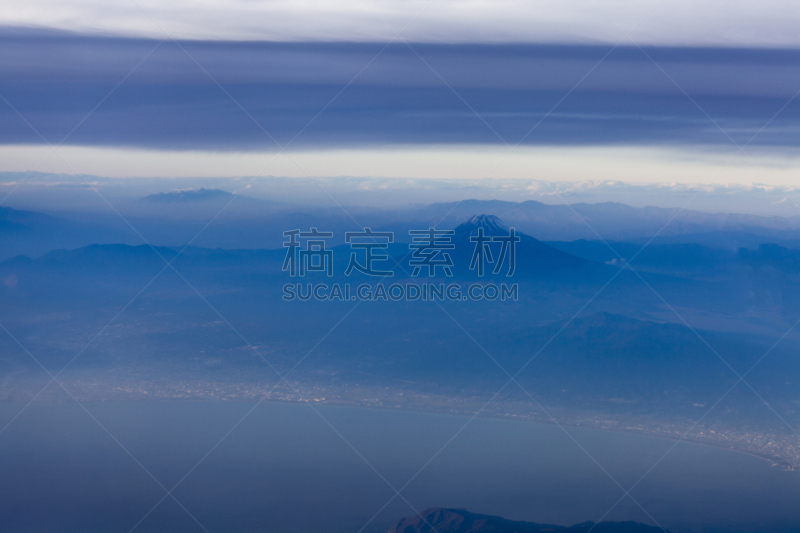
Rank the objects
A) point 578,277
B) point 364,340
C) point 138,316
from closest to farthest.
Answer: point 364,340 < point 138,316 < point 578,277

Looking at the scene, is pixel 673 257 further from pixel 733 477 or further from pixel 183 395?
pixel 183 395

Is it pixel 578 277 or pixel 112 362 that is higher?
pixel 578 277

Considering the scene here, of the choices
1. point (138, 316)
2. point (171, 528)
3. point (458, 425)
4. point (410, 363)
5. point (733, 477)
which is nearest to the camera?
point (171, 528)

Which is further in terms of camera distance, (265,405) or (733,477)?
(265,405)

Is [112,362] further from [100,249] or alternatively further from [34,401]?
[100,249]

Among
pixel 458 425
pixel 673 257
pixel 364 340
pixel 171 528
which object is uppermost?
pixel 673 257

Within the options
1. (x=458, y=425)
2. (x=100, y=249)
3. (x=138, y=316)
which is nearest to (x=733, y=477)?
(x=458, y=425)
